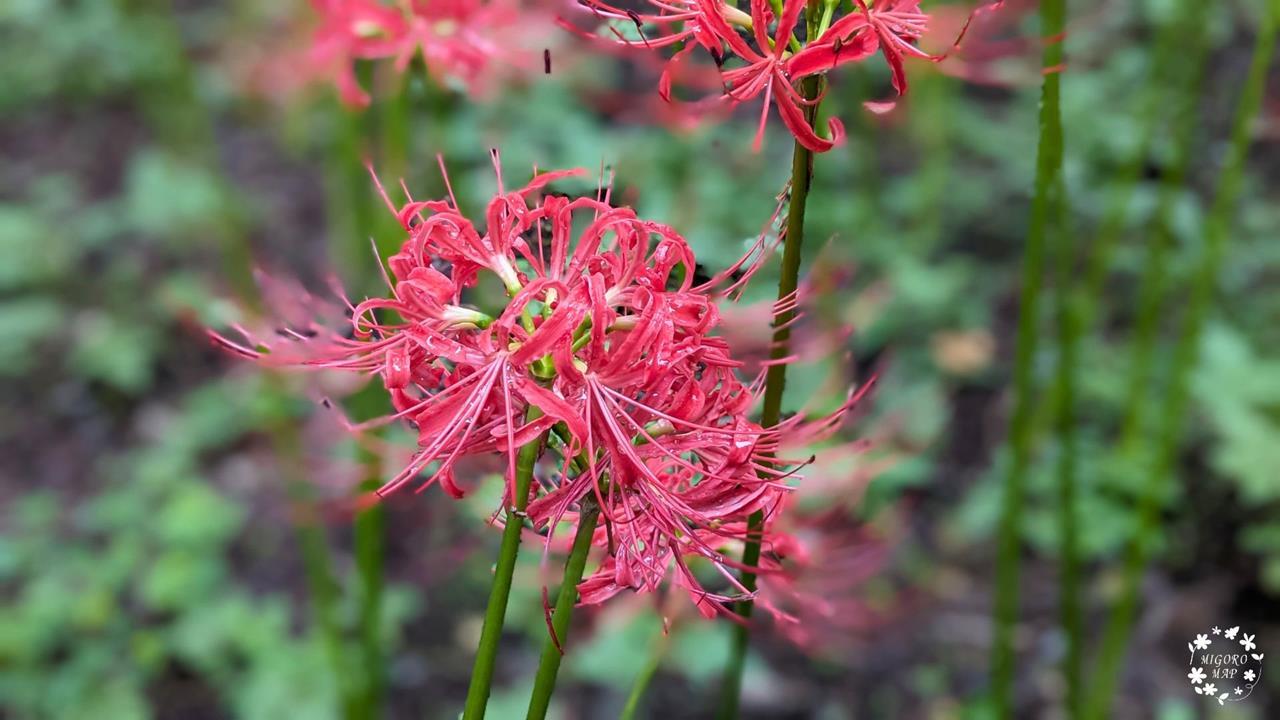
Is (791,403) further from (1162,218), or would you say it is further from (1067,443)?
(1162,218)

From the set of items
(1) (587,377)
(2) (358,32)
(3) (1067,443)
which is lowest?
(1) (587,377)

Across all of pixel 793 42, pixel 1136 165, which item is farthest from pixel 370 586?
pixel 1136 165

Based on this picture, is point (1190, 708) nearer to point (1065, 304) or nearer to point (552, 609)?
point (1065, 304)

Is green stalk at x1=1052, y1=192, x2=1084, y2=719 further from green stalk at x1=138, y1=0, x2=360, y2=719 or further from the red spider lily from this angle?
green stalk at x1=138, y1=0, x2=360, y2=719

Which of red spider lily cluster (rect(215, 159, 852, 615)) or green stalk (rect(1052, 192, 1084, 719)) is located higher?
green stalk (rect(1052, 192, 1084, 719))

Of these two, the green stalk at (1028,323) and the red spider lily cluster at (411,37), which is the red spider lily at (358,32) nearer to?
the red spider lily cluster at (411,37)

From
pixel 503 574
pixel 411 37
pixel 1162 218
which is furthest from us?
pixel 1162 218

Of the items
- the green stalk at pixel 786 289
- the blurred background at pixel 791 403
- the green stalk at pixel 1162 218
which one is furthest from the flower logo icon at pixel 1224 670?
the green stalk at pixel 786 289

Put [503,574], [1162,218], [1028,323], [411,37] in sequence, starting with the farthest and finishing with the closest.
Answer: [1162,218]
[411,37]
[1028,323]
[503,574]

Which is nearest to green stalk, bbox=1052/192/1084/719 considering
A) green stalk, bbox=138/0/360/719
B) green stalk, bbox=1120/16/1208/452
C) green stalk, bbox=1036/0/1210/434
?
green stalk, bbox=1036/0/1210/434
